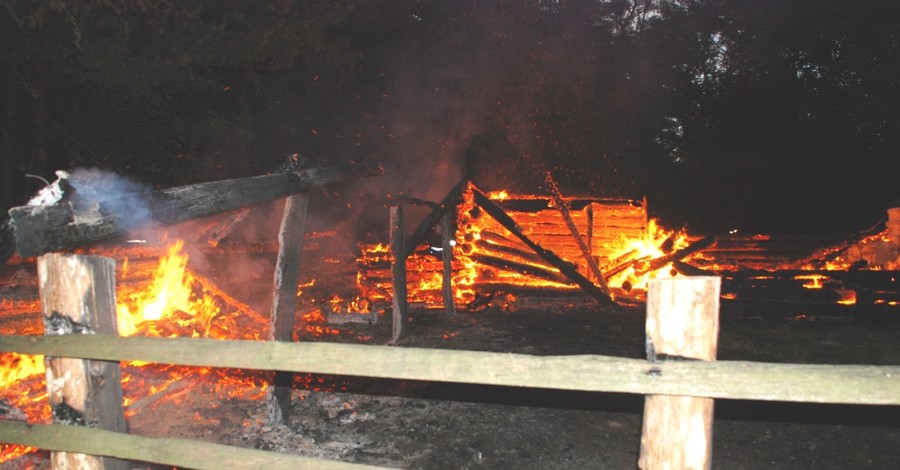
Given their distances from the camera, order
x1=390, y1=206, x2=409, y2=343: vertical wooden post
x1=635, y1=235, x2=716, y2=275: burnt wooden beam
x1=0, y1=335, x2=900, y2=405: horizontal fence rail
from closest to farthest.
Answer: x1=0, y1=335, x2=900, y2=405: horizontal fence rail → x1=390, y1=206, x2=409, y2=343: vertical wooden post → x1=635, y1=235, x2=716, y2=275: burnt wooden beam

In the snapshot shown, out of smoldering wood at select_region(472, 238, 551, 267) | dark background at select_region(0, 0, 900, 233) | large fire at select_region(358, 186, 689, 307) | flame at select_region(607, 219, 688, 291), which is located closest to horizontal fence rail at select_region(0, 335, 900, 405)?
dark background at select_region(0, 0, 900, 233)

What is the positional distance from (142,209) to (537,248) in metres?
7.26

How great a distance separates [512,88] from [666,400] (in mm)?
14230

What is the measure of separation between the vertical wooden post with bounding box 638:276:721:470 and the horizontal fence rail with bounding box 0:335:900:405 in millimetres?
98

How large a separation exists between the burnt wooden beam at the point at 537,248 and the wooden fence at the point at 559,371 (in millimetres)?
7250

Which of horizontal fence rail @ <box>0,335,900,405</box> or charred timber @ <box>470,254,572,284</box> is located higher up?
horizontal fence rail @ <box>0,335,900,405</box>

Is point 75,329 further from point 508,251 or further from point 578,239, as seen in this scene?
point 578,239

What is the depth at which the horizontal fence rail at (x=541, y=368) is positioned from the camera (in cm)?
191

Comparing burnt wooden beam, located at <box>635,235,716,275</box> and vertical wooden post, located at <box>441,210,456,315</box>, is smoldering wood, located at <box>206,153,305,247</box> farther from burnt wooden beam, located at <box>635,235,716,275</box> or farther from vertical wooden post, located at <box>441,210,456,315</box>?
burnt wooden beam, located at <box>635,235,716,275</box>

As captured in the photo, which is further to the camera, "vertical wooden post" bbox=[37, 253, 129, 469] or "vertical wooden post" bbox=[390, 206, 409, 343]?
"vertical wooden post" bbox=[390, 206, 409, 343]

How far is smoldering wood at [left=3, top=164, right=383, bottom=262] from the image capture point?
104 inches

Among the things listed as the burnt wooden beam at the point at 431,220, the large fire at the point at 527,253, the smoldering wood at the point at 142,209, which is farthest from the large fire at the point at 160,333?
the large fire at the point at 527,253

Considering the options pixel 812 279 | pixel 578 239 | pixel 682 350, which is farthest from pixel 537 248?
pixel 682 350

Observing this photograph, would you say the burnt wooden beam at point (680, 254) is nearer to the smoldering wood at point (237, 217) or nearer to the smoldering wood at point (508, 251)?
the smoldering wood at point (508, 251)
